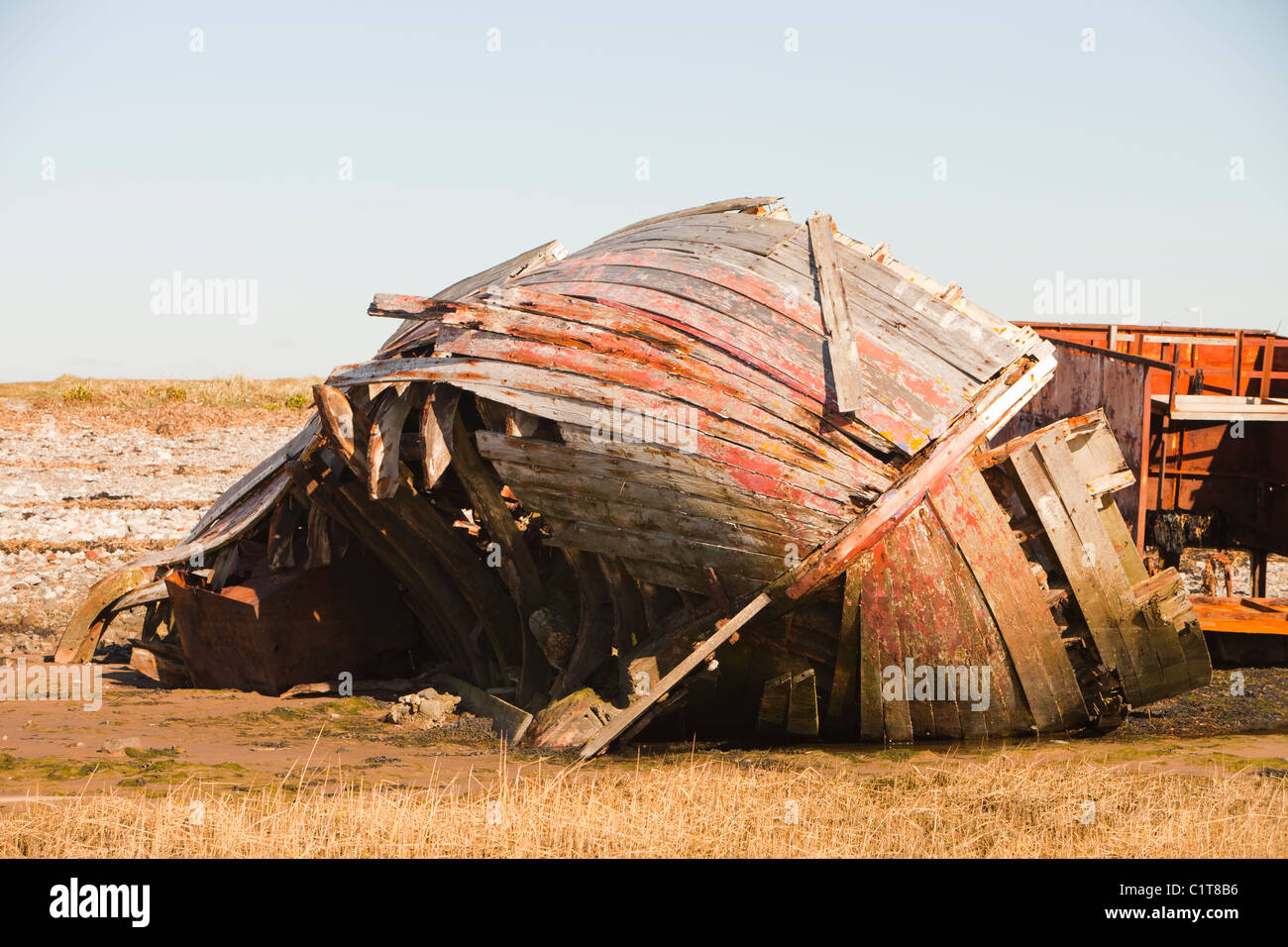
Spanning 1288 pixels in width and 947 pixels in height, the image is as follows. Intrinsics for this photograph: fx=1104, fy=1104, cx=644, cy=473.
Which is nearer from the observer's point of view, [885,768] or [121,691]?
[885,768]

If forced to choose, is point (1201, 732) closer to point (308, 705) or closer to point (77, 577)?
point (308, 705)

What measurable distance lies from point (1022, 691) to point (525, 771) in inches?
130

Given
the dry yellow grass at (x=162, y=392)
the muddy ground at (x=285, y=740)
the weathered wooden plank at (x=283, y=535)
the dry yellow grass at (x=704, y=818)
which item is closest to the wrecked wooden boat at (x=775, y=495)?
the muddy ground at (x=285, y=740)

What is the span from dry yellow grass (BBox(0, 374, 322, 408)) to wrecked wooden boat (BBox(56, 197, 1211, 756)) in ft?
77.4

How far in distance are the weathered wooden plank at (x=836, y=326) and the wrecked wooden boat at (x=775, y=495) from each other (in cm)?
2

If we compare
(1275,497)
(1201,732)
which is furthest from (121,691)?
(1275,497)

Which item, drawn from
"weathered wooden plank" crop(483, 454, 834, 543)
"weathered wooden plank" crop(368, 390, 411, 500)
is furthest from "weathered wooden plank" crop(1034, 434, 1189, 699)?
"weathered wooden plank" crop(368, 390, 411, 500)

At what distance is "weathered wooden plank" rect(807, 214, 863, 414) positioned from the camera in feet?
23.4

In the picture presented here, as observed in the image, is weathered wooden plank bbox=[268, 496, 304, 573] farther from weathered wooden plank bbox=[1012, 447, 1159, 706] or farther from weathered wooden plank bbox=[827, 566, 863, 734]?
weathered wooden plank bbox=[1012, 447, 1159, 706]

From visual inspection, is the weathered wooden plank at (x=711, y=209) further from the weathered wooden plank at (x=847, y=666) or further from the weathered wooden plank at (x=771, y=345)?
the weathered wooden plank at (x=847, y=666)

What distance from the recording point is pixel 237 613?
33.0 ft

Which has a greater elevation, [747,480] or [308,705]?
[747,480]
